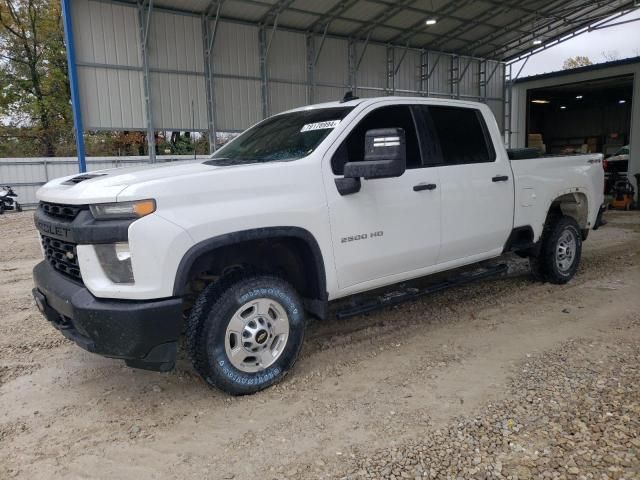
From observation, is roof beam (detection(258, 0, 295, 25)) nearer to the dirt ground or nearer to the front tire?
the dirt ground

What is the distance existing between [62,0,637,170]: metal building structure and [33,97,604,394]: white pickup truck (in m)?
8.36

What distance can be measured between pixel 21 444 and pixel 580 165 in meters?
6.00

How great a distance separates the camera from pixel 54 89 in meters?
28.9

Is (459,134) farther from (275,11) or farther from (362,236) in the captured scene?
(275,11)

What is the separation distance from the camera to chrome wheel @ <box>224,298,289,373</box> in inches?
131

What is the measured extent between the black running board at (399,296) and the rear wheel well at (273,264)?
32 cm

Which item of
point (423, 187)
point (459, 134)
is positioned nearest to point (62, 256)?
point (423, 187)

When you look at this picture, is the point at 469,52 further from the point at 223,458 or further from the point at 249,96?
the point at 223,458

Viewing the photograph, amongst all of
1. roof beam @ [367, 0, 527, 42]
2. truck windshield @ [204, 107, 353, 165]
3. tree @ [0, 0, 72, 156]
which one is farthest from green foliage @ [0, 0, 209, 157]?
truck windshield @ [204, 107, 353, 165]

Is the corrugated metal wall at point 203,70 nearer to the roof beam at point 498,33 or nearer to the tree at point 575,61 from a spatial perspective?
the roof beam at point 498,33

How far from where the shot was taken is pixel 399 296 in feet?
14.0

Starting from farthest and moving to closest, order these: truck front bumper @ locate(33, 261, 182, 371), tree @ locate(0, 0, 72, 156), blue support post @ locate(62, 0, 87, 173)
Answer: tree @ locate(0, 0, 72, 156), blue support post @ locate(62, 0, 87, 173), truck front bumper @ locate(33, 261, 182, 371)

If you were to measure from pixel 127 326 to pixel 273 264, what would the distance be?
1219 mm

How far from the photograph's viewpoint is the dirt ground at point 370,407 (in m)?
2.68
